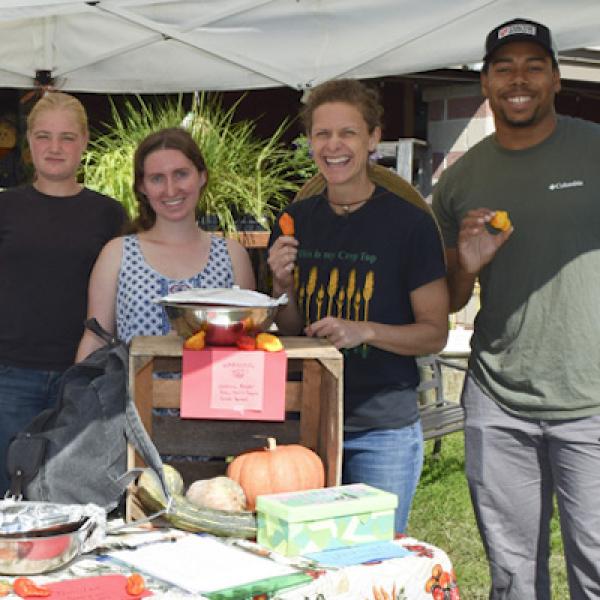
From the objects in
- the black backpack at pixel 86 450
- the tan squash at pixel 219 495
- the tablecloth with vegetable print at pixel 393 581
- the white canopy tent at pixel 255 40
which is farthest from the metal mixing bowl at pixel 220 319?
the white canopy tent at pixel 255 40

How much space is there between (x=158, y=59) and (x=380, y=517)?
297cm

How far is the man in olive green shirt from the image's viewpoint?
8.82 feet

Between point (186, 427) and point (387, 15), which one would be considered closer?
point (186, 427)

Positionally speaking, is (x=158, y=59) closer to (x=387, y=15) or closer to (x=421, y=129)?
(x=387, y=15)

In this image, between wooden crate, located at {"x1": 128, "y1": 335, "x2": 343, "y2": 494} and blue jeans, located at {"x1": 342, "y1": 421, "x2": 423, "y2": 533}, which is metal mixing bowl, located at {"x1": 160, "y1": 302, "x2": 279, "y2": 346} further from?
blue jeans, located at {"x1": 342, "y1": 421, "x2": 423, "y2": 533}

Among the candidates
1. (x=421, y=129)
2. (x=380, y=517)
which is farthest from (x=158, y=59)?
(x=421, y=129)

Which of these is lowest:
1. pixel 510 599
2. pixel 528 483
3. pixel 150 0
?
pixel 510 599

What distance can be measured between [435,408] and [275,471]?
12.8 feet

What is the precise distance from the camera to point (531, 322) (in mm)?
2725

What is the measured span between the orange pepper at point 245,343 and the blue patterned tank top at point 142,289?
53 centimetres

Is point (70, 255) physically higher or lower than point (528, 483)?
higher

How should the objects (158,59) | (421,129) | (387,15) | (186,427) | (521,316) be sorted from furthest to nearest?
(421,129), (158,59), (387,15), (521,316), (186,427)

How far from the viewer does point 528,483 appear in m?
2.82

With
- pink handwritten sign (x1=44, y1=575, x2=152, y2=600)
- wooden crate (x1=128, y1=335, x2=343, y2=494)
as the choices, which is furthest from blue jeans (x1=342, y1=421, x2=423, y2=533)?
pink handwritten sign (x1=44, y1=575, x2=152, y2=600)
